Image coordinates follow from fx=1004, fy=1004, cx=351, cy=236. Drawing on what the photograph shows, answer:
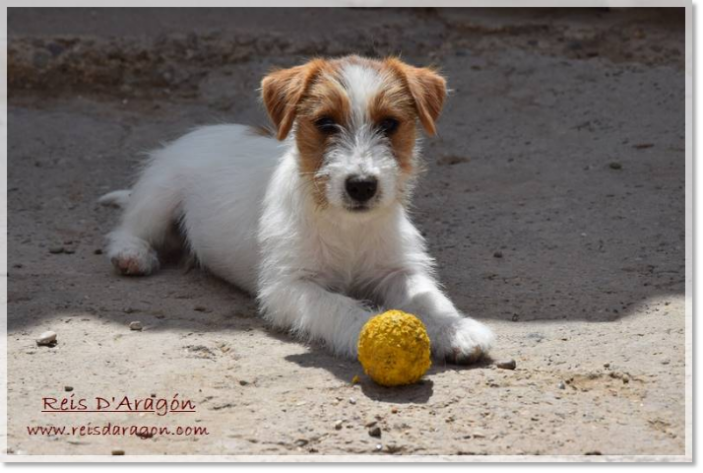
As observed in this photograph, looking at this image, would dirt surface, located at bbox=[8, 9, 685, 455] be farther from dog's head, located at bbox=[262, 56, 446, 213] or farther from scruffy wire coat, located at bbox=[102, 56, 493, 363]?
dog's head, located at bbox=[262, 56, 446, 213]

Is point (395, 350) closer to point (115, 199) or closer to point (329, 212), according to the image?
point (329, 212)

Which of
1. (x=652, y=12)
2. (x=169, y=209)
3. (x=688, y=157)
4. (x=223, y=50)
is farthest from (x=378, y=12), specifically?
(x=169, y=209)

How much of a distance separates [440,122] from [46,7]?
175 inches

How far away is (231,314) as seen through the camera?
5.82m

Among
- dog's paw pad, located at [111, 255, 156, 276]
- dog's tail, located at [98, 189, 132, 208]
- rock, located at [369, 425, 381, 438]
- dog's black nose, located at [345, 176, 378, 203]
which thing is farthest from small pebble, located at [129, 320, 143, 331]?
dog's tail, located at [98, 189, 132, 208]

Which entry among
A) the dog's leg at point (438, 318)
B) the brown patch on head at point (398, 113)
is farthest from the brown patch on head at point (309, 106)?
the dog's leg at point (438, 318)

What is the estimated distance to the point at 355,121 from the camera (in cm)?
527

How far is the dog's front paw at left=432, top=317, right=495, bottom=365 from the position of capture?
4.91 m

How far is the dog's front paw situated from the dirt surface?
9cm

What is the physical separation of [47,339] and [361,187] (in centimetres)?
178

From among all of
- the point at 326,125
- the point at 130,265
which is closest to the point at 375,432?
the point at 326,125

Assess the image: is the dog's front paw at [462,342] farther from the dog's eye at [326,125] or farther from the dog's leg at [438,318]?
the dog's eye at [326,125]

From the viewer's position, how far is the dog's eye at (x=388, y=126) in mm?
5344

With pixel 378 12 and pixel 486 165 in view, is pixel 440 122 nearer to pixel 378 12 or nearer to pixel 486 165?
pixel 486 165
